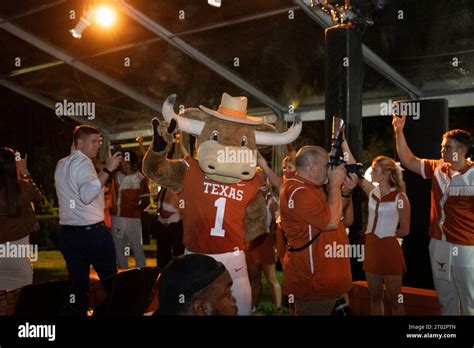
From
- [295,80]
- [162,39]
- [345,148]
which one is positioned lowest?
[345,148]

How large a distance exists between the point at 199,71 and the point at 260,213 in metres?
4.68

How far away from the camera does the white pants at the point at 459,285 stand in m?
4.99

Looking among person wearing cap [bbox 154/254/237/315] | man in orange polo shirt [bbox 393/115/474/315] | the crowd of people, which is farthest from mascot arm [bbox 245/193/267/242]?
person wearing cap [bbox 154/254/237/315]

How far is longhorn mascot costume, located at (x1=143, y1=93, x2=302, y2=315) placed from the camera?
414 centimetres

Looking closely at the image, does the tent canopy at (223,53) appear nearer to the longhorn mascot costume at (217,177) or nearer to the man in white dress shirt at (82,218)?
the man in white dress shirt at (82,218)

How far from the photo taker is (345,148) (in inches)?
187

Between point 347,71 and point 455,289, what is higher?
point 347,71

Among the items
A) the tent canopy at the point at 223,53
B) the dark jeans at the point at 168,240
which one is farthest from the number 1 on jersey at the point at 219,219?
the dark jeans at the point at 168,240

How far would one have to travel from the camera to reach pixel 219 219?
13.8ft

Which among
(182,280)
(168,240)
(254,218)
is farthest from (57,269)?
(182,280)

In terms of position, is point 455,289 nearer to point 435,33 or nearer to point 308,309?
point 308,309

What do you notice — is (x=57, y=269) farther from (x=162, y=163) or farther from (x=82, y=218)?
(x=162, y=163)

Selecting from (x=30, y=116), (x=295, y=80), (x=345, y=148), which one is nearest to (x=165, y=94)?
(x=295, y=80)

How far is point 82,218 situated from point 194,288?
114 inches
